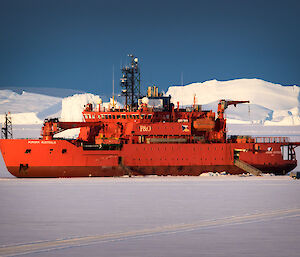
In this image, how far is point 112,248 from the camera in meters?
16.5

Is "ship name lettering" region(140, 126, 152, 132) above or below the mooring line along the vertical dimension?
above

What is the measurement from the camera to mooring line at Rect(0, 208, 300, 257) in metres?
16.3

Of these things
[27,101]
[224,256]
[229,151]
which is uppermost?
[27,101]

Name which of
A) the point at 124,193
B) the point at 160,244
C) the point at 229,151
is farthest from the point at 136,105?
the point at 160,244

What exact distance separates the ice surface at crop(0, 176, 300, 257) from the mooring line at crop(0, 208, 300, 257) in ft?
0.10

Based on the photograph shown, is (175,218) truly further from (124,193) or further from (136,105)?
(136,105)

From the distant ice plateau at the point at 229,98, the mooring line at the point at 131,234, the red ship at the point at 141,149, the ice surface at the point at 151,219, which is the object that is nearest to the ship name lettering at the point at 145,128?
the red ship at the point at 141,149

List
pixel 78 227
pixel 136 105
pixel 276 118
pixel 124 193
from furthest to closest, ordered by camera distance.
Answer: pixel 276 118 < pixel 136 105 < pixel 124 193 < pixel 78 227

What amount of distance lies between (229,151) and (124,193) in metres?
14.2

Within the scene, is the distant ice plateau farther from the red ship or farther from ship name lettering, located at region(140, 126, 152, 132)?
ship name lettering, located at region(140, 126, 152, 132)

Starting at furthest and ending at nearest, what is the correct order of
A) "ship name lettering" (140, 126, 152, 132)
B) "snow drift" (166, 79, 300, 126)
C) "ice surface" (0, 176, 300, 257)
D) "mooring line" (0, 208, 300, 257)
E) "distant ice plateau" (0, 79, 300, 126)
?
"snow drift" (166, 79, 300, 126) → "distant ice plateau" (0, 79, 300, 126) → "ship name lettering" (140, 126, 152, 132) → "ice surface" (0, 176, 300, 257) → "mooring line" (0, 208, 300, 257)

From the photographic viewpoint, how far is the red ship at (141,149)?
131 feet

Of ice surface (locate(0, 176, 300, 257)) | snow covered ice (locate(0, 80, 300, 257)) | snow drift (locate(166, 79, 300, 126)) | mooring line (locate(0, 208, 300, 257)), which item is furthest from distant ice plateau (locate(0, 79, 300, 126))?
mooring line (locate(0, 208, 300, 257))

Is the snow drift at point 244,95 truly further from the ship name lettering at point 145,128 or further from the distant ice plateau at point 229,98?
the ship name lettering at point 145,128
